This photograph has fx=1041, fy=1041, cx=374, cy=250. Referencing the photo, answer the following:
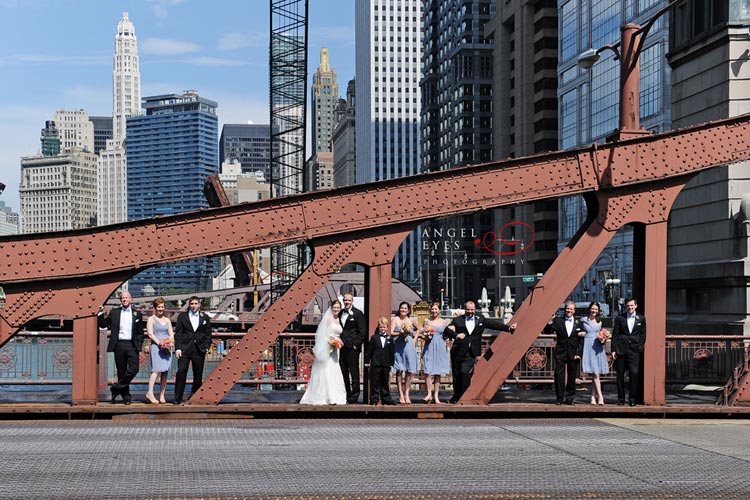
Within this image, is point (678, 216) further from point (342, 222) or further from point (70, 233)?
point (70, 233)

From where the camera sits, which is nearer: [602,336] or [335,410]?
[335,410]

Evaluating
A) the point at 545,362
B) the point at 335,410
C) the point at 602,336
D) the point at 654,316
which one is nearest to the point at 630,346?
the point at 654,316

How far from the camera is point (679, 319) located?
23422 mm

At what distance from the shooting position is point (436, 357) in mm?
17141

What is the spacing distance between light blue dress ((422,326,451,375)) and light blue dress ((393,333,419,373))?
8.7 inches

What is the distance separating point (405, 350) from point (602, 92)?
78.3 metres

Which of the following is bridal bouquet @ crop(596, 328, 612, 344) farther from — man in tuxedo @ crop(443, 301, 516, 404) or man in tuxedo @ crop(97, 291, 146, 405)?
man in tuxedo @ crop(97, 291, 146, 405)

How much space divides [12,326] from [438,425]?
6.51 m

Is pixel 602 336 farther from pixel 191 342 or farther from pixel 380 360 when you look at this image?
pixel 191 342

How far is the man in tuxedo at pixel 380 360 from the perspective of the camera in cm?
1633

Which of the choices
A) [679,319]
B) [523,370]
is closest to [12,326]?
[523,370]

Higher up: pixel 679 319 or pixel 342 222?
pixel 342 222

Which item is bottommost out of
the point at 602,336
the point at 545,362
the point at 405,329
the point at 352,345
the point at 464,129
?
the point at 545,362

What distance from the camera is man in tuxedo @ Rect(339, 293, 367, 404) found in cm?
1673
